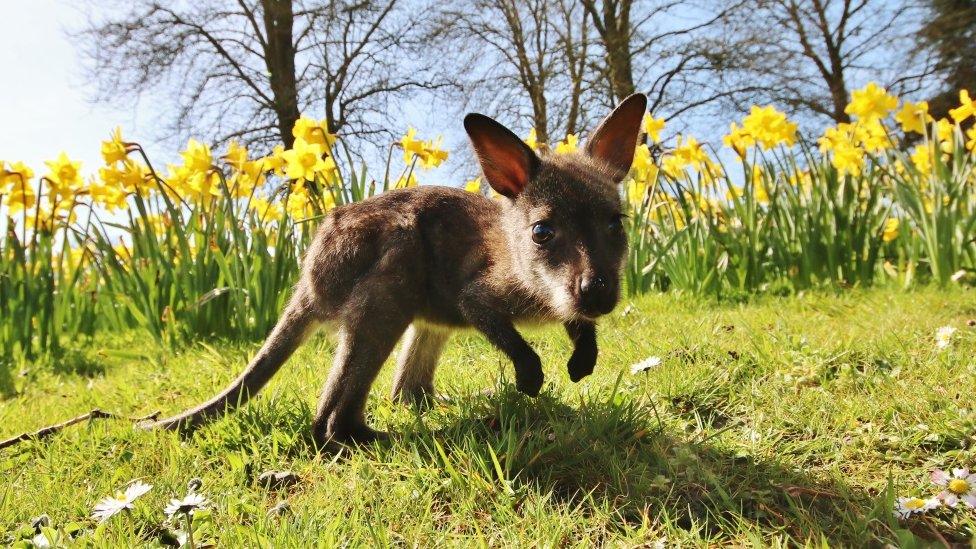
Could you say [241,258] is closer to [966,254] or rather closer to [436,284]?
[436,284]

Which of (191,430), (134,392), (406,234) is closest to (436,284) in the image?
(406,234)

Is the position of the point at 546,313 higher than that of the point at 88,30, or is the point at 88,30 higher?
the point at 88,30

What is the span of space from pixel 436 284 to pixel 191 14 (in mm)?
15666

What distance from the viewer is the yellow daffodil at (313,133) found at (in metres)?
4.93

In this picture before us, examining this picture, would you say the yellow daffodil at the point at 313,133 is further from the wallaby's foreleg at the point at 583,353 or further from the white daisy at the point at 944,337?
the white daisy at the point at 944,337

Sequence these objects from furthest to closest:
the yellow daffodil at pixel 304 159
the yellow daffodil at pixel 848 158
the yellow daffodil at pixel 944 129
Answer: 1. the yellow daffodil at pixel 944 129
2. the yellow daffodil at pixel 848 158
3. the yellow daffodil at pixel 304 159

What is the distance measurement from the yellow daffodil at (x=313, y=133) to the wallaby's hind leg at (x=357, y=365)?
2.46 metres

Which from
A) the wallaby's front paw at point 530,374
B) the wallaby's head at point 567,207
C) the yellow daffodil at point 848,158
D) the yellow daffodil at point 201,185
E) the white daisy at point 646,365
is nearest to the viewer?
the wallaby's head at point 567,207

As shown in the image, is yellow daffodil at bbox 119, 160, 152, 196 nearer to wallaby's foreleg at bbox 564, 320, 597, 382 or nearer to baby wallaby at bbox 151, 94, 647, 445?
baby wallaby at bbox 151, 94, 647, 445

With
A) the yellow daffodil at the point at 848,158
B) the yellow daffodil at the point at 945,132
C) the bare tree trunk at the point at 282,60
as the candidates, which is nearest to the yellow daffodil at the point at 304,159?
the yellow daffodil at the point at 848,158

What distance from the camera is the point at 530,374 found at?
265cm

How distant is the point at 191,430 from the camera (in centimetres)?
313

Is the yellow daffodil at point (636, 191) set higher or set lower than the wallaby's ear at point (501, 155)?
lower

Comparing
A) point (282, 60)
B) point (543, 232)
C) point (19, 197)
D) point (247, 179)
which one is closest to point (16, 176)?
point (19, 197)
